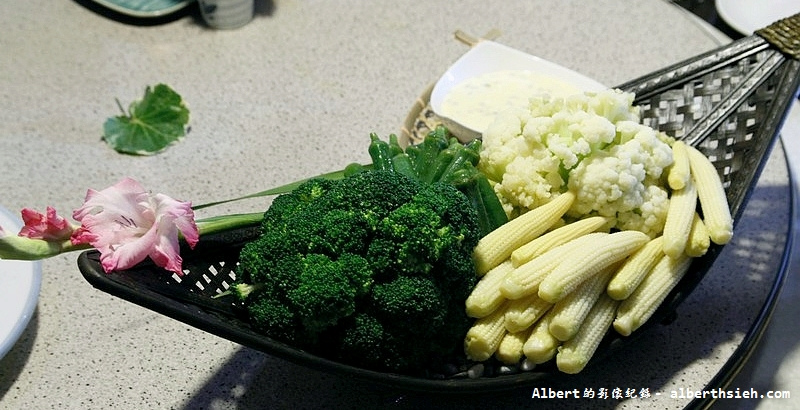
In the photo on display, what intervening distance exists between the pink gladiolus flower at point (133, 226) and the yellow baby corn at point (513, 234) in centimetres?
39

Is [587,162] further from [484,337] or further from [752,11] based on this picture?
[752,11]

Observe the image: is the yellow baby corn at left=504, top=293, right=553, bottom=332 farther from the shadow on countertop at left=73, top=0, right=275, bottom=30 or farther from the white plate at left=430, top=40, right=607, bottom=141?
the shadow on countertop at left=73, top=0, right=275, bottom=30

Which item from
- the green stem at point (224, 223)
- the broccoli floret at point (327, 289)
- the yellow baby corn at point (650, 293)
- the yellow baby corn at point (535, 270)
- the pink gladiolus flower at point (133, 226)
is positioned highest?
the pink gladiolus flower at point (133, 226)

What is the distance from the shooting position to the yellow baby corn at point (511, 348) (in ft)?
3.02

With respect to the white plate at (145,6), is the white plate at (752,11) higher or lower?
lower

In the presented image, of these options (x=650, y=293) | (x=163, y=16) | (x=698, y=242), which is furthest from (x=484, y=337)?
(x=163, y=16)

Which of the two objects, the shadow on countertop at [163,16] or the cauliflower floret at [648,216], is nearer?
the cauliflower floret at [648,216]

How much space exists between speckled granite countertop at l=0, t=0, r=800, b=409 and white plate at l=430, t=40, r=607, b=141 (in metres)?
0.17

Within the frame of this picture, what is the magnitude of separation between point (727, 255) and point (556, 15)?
983 mm

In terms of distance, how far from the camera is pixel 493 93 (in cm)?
153

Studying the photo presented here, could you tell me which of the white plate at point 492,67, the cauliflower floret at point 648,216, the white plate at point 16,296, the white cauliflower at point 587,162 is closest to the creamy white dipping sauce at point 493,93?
the white plate at point 492,67

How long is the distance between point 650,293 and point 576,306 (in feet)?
0.41

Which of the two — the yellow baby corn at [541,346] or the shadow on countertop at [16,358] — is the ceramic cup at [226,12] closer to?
the shadow on countertop at [16,358]

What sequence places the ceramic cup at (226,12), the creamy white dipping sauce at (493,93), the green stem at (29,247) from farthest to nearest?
the ceramic cup at (226,12) < the creamy white dipping sauce at (493,93) < the green stem at (29,247)
